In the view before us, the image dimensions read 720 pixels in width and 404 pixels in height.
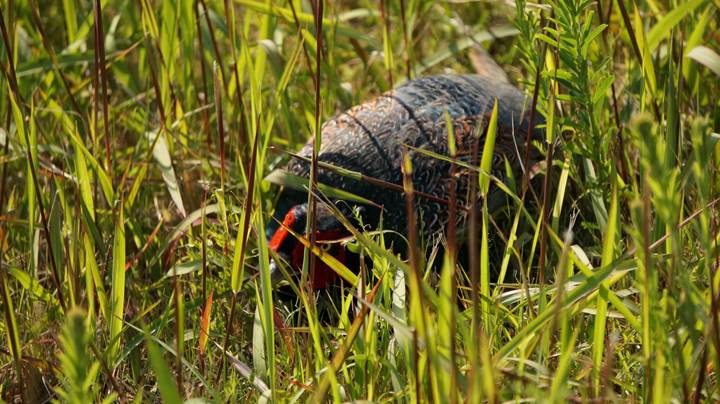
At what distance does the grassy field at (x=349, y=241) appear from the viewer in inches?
51.2

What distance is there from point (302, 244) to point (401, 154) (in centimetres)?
35

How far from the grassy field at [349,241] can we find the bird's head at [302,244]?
0.08 metres

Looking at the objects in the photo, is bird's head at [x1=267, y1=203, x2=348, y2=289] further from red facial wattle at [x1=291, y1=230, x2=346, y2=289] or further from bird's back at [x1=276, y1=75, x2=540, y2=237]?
bird's back at [x1=276, y1=75, x2=540, y2=237]

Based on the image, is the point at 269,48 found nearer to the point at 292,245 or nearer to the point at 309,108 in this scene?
the point at 309,108

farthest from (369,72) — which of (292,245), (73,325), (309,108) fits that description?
(73,325)

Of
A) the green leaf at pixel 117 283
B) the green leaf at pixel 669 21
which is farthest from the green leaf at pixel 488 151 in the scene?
the green leaf at pixel 117 283

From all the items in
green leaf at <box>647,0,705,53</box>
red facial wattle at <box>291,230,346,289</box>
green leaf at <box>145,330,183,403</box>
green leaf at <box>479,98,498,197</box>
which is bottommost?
red facial wattle at <box>291,230,346,289</box>

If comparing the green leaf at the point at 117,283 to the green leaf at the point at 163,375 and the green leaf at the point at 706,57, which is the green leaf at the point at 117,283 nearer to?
the green leaf at the point at 163,375

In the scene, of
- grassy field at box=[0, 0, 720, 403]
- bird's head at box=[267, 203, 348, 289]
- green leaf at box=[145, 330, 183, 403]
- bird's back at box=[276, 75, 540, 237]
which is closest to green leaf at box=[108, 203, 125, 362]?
grassy field at box=[0, 0, 720, 403]

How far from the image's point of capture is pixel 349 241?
1.97m

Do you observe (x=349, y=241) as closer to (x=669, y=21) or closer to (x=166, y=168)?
(x=166, y=168)

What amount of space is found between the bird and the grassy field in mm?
94

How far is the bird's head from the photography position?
2055 millimetres

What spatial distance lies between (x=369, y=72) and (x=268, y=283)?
1497mm
